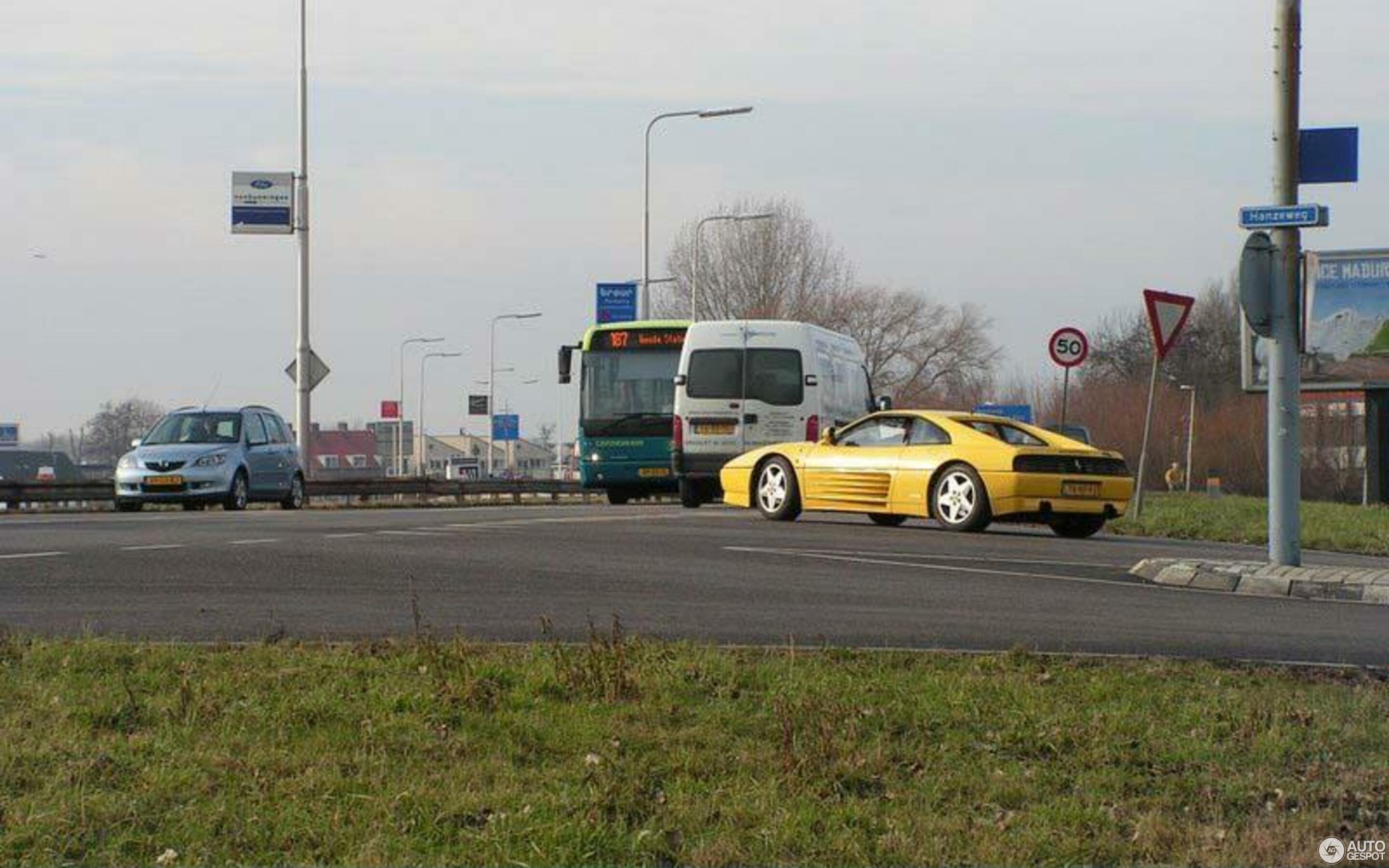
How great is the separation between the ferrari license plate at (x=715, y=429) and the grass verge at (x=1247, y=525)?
5.74m

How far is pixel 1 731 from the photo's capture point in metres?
6.94

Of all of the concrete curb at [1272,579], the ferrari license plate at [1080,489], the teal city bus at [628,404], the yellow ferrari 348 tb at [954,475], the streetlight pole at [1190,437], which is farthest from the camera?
the streetlight pole at [1190,437]

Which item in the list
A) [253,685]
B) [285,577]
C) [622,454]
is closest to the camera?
[253,685]

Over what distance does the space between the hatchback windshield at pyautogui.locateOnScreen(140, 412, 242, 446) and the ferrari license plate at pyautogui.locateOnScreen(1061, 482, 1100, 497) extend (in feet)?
49.5

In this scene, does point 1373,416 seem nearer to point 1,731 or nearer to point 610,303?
point 610,303

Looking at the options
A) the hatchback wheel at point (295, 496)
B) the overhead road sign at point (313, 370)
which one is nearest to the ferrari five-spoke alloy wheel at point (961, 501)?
the hatchback wheel at point (295, 496)

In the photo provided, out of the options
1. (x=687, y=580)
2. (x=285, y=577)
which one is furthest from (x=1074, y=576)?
(x=285, y=577)

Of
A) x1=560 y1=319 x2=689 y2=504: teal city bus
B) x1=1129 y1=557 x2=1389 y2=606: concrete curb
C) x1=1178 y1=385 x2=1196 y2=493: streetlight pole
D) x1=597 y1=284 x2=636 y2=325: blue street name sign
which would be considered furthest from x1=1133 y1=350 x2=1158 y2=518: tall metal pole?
x1=1178 y1=385 x2=1196 y2=493: streetlight pole

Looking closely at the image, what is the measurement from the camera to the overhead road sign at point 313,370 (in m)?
39.1

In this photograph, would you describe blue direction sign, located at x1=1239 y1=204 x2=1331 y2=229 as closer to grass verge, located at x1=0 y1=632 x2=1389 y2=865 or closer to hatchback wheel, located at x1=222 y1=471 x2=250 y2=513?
grass verge, located at x1=0 y1=632 x2=1389 y2=865

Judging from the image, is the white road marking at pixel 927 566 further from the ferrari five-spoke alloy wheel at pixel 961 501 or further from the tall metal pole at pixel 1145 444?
the tall metal pole at pixel 1145 444

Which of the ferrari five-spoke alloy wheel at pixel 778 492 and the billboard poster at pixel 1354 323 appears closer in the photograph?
the ferrari five-spoke alloy wheel at pixel 778 492

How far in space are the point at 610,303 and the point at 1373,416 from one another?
85.4 ft

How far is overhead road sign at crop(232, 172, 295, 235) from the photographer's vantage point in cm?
4150
